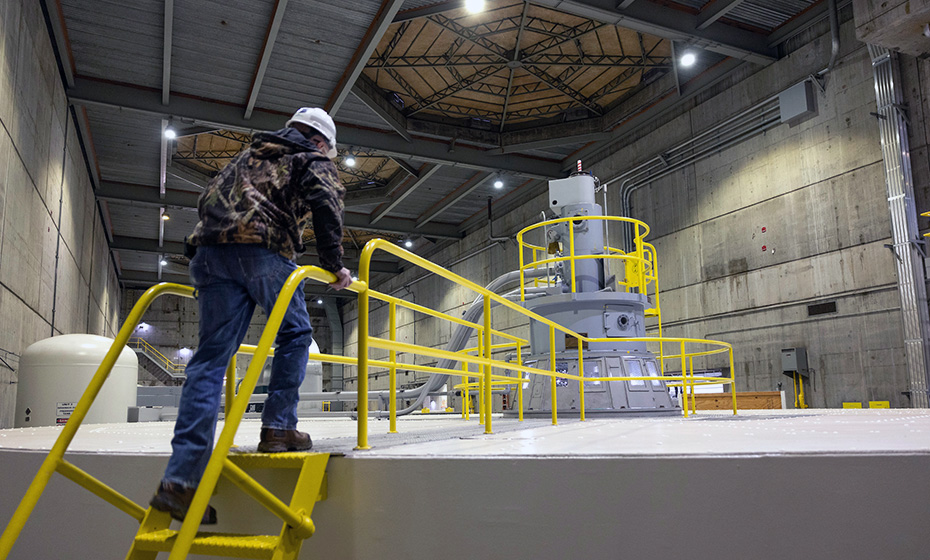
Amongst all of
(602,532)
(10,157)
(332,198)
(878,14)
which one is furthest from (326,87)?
(602,532)

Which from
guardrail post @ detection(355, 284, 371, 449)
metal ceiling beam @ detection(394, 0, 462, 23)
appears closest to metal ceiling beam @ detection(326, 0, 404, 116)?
metal ceiling beam @ detection(394, 0, 462, 23)

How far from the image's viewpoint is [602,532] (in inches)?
108

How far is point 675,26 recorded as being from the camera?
51.6 feet

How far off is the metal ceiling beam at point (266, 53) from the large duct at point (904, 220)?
12.4m

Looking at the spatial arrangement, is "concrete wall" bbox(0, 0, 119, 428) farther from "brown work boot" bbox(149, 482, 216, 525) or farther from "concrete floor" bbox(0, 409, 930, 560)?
"concrete floor" bbox(0, 409, 930, 560)

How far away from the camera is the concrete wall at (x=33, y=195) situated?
425 inches

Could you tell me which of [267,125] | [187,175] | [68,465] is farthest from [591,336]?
[187,175]

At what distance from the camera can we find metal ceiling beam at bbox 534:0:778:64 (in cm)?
1483

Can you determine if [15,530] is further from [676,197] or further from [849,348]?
[676,197]

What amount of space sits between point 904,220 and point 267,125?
1585 cm

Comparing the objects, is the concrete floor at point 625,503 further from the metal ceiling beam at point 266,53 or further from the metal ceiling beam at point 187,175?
the metal ceiling beam at point 187,175

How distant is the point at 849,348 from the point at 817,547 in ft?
45.6

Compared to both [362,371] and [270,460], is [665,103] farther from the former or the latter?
[270,460]

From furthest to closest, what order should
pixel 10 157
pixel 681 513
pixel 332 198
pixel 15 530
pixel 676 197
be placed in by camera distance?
pixel 676 197
pixel 10 157
pixel 332 198
pixel 681 513
pixel 15 530
